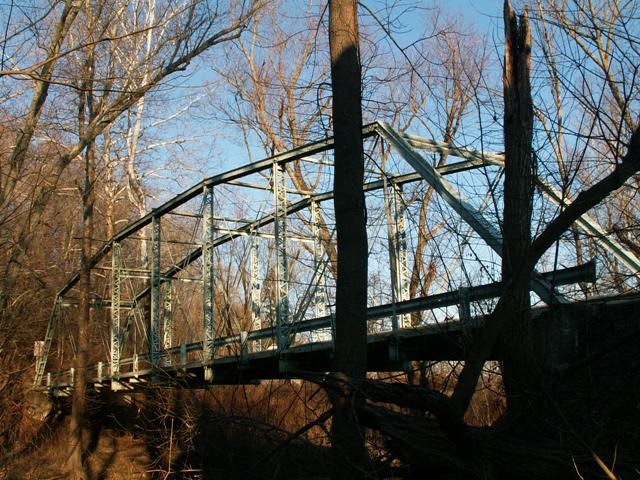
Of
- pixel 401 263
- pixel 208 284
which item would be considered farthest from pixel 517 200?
pixel 208 284

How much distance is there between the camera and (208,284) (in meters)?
15.2

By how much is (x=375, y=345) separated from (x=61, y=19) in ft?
31.7

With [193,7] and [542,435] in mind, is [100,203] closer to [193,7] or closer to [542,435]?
[193,7]

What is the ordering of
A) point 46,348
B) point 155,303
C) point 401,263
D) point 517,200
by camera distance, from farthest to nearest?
1. point 46,348
2. point 155,303
3. point 401,263
4. point 517,200

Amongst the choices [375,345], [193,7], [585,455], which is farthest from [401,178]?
[585,455]

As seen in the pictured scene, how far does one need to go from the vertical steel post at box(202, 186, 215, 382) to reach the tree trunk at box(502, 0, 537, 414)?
8.70 meters

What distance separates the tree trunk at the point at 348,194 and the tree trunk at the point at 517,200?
1.40 meters

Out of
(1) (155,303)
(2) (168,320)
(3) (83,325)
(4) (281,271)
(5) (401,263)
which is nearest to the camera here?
(5) (401,263)

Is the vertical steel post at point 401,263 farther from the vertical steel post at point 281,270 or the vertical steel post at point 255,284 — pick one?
the vertical steel post at point 255,284

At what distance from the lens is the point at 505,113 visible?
20.8ft

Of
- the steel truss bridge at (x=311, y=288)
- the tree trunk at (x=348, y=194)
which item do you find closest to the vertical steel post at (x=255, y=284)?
the steel truss bridge at (x=311, y=288)

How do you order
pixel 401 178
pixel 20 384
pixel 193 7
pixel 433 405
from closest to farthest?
pixel 433 405 → pixel 401 178 → pixel 193 7 → pixel 20 384

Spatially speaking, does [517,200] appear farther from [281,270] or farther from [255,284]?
[255,284]

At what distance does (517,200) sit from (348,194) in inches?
66.2
